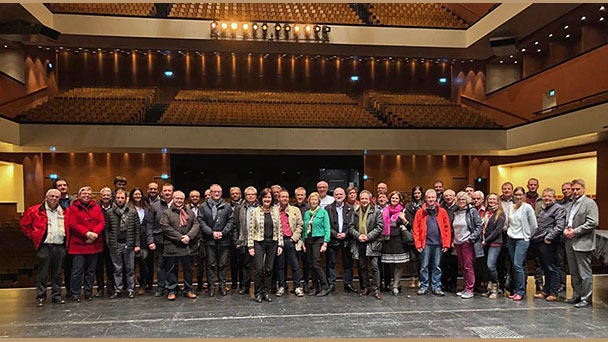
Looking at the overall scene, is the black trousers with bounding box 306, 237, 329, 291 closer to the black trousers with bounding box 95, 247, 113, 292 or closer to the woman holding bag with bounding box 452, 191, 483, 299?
the woman holding bag with bounding box 452, 191, 483, 299

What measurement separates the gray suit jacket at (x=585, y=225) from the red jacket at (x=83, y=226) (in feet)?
19.5

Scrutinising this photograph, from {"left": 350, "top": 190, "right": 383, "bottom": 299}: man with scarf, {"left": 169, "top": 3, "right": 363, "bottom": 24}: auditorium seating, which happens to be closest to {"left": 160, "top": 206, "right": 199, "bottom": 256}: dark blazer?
{"left": 350, "top": 190, "right": 383, "bottom": 299}: man with scarf

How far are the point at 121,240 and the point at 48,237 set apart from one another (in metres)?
0.87

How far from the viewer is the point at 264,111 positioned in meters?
14.5

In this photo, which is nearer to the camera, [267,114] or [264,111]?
[267,114]

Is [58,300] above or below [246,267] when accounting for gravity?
below

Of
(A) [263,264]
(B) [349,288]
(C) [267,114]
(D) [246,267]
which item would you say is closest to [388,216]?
(B) [349,288]

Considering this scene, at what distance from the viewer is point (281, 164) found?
1580cm

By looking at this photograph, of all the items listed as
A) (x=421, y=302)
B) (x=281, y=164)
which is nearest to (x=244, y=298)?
(x=421, y=302)

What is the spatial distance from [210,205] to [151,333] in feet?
6.47

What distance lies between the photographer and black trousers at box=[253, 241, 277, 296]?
5.38 metres

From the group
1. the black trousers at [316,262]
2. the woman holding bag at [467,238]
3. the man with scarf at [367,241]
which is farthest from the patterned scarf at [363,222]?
the woman holding bag at [467,238]

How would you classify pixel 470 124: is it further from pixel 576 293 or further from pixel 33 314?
pixel 33 314

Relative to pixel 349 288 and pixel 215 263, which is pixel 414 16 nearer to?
pixel 349 288
